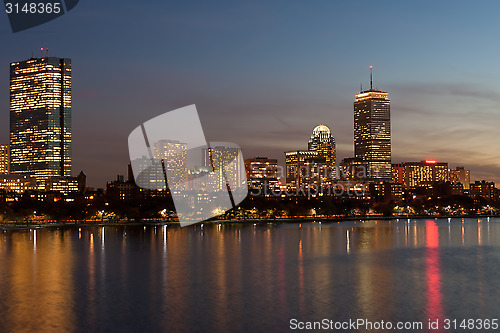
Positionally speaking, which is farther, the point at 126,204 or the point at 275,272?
the point at 126,204

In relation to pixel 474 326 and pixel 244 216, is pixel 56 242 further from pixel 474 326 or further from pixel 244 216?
pixel 244 216

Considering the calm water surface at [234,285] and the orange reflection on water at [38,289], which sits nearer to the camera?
the orange reflection on water at [38,289]

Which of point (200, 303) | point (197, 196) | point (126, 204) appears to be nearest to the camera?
point (200, 303)

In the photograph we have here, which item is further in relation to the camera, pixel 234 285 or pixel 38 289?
pixel 234 285

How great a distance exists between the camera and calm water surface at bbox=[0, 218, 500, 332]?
3059 cm

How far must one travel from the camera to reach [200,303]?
111 ft

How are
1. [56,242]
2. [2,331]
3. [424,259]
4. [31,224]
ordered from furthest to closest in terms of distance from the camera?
1. [31,224]
2. [56,242]
3. [424,259]
4. [2,331]

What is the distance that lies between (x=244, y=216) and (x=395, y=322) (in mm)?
108115

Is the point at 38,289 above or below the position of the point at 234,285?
above

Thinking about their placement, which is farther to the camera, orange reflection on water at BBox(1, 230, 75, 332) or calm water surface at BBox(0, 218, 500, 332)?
calm water surface at BBox(0, 218, 500, 332)

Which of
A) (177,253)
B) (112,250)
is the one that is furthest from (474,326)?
(112,250)

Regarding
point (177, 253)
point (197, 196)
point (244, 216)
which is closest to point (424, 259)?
point (177, 253)

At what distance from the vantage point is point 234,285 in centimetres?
3994

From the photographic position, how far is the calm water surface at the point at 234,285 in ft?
100
